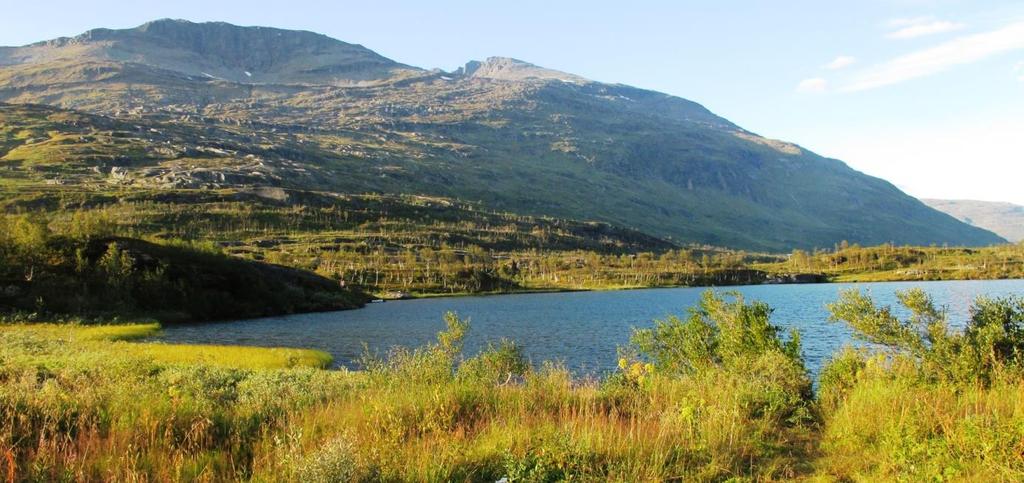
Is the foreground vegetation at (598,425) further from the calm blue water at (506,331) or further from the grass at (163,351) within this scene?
the grass at (163,351)

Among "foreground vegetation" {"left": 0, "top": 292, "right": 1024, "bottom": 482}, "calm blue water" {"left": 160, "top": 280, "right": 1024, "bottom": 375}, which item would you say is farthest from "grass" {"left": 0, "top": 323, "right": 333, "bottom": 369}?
"foreground vegetation" {"left": 0, "top": 292, "right": 1024, "bottom": 482}

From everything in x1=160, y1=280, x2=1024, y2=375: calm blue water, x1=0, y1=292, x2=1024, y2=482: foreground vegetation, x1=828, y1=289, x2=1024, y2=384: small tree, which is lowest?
x1=160, y1=280, x2=1024, y2=375: calm blue water

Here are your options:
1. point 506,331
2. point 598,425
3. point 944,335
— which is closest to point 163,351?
point 506,331

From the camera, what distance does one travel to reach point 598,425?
461 inches

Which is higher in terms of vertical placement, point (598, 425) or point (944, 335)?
point (944, 335)

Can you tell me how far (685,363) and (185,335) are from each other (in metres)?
72.4

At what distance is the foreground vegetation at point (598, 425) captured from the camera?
9586mm

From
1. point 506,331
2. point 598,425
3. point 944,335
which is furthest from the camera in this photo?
point 506,331

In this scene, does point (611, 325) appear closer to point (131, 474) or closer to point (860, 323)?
point (860, 323)

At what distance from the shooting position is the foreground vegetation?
959 centimetres

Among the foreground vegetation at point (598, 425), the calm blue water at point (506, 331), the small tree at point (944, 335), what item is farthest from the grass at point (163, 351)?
the small tree at point (944, 335)

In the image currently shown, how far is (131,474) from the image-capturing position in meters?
8.60

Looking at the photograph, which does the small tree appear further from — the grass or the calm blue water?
the grass

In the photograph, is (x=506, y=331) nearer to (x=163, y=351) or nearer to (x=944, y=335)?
(x=163, y=351)
